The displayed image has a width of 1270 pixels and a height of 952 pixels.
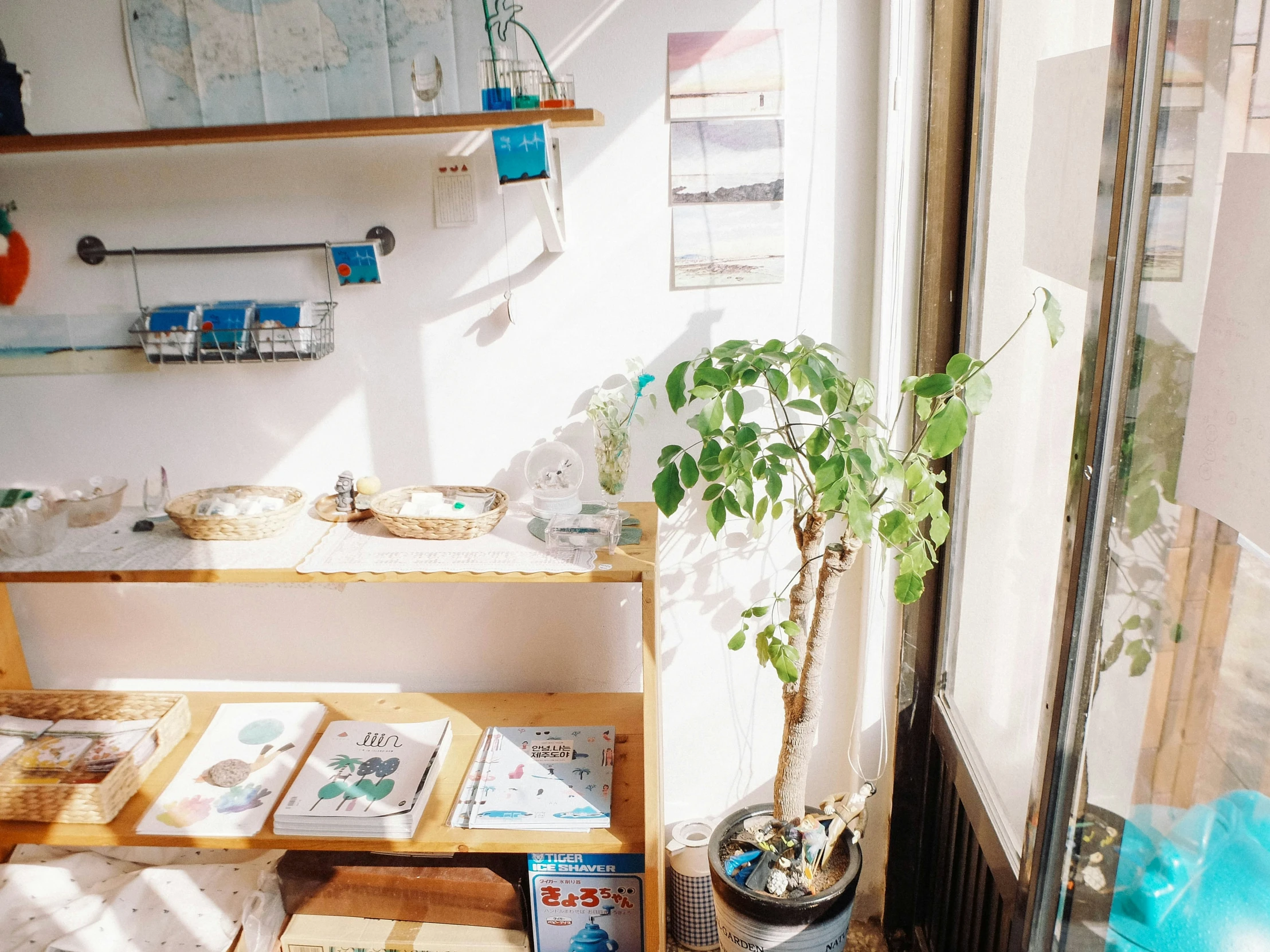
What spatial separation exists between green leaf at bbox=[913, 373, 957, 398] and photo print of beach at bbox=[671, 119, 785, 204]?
61 cm

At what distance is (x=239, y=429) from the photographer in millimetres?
1918

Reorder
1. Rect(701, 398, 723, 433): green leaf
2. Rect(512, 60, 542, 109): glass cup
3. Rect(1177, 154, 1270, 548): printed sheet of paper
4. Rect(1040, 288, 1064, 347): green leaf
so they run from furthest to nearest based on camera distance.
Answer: Rect(512, 60, 542, 109): glass cup → Rect(701, 398, 723, 433): green leaf → Rect(1040, 288, 1064, 347): green leaf → Rect(1177, 154, 1270, 548): printed sheet of paper

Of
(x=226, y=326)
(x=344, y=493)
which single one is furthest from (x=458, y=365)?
(x=226, y=326)

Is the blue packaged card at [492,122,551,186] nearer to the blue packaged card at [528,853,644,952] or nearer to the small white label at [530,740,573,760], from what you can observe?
the small white label at [530,740,573,760]

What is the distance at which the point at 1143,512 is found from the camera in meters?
0.93

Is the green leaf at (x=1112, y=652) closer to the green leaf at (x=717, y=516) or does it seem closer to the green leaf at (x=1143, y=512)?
the green leaf at (x=1143, y=512)

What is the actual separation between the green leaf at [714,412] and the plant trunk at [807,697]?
327 millimetres

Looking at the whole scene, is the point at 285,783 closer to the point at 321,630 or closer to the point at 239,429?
the point at 321,630

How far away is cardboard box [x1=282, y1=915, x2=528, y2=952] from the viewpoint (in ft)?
5.69

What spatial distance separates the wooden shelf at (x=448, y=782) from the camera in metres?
1.63

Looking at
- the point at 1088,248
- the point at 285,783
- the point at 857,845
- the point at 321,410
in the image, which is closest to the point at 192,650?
the point at 285,783

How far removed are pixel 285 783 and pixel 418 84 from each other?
1.33 metres

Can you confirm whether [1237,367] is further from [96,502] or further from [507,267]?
[96,502]

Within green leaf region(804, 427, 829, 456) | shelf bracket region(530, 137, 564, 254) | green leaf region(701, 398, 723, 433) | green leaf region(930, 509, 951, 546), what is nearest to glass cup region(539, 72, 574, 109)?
shelf bracket region(530, 137, 564, 254)
